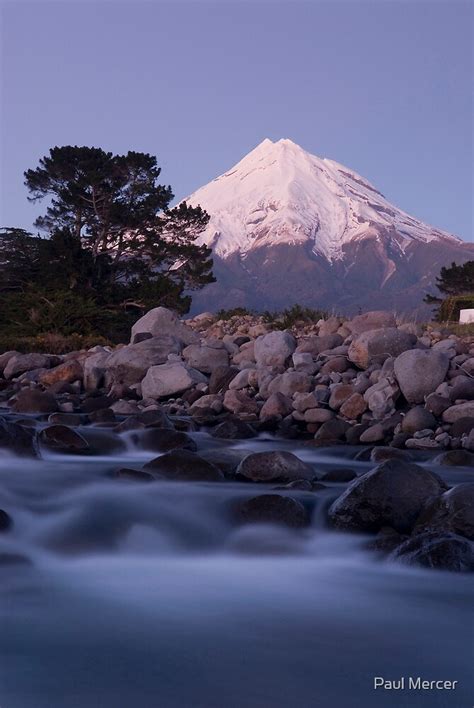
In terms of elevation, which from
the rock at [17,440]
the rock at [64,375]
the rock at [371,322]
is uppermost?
the rock at [371,322]

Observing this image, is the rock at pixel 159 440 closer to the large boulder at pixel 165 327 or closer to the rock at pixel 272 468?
the rock at pixel 272 468

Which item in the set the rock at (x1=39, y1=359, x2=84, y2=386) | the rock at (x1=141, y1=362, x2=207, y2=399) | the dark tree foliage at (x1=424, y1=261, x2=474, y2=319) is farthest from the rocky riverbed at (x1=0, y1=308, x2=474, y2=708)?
the dark tree foliage at (x1=424, y1=261, x2=474, y2=319)

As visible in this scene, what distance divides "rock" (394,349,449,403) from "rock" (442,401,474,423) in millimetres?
771

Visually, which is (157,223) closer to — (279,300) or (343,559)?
(343,559)

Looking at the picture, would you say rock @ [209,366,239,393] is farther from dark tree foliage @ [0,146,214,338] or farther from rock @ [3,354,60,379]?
dark tree foliage @ [0,146,214,338]

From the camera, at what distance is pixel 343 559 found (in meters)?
4.93

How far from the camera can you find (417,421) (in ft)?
29.3

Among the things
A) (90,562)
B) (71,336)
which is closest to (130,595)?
(90,562)

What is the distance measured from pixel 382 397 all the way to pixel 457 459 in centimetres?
228

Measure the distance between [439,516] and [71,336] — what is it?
16.5m

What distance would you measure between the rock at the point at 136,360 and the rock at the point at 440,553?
8536 mm

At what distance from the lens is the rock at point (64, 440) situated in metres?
7.88

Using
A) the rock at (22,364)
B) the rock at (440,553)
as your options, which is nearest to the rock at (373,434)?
the rock at (440,553)

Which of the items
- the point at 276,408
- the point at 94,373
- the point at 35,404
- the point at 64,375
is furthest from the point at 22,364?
the point at 276,408
